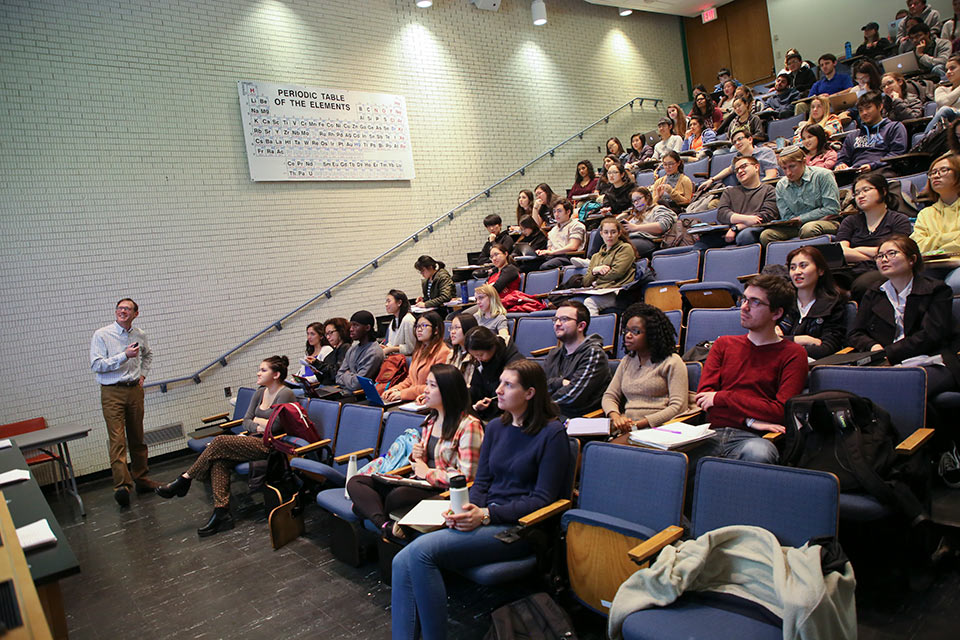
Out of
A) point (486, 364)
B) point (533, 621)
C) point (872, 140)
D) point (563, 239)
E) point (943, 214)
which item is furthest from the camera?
point (563, 239)

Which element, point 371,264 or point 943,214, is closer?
point 943,214

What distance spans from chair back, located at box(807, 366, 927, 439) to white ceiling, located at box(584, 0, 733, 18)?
30.6ft

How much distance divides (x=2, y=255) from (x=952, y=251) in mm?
7221

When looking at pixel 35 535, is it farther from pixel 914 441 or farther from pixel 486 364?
pixel 914 441

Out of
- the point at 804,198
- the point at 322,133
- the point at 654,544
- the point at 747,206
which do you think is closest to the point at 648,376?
the point at 654,544

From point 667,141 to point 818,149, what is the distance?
3140 mm

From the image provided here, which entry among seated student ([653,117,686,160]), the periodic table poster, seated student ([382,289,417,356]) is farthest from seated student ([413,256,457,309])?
seated student ([653,117,686,160])

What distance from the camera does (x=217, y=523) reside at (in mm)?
4090

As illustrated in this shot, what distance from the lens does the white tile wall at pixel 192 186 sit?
5.85 m

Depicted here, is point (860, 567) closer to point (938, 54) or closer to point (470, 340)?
point (470, 340)

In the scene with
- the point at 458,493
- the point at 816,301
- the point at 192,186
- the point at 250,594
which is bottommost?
the point at 250,594

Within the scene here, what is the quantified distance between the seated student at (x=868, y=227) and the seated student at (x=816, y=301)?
444 mm

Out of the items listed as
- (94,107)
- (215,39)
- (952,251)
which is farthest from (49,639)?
(215,39)

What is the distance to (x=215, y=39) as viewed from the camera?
688cm
